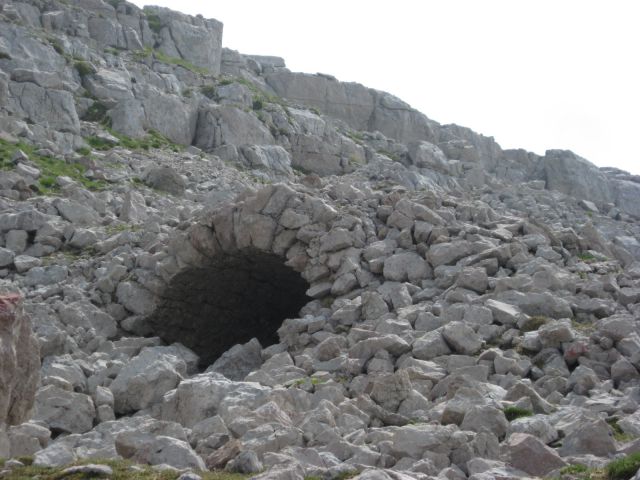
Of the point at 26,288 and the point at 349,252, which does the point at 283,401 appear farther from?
the point at 26,288

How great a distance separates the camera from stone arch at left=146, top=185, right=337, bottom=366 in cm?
2062

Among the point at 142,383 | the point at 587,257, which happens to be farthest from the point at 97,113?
the point at 142,383

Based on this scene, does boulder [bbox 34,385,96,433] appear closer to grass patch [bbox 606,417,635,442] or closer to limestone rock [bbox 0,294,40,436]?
limestone rock [bbox 0,294,40,436]

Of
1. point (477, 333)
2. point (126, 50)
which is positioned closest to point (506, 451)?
point (477, 333)

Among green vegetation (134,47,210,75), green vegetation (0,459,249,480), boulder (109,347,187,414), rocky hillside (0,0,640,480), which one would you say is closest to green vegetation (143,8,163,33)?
green vegetation (134,47,210,75)

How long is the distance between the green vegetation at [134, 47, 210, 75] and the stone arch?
35710mm

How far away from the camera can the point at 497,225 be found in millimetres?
21688

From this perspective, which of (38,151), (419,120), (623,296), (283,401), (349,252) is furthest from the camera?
(419,120)

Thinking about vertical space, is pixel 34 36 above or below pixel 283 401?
above

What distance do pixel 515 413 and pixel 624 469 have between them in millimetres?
3262

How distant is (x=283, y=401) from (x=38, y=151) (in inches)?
946

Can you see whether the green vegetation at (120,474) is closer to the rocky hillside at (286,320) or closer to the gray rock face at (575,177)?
the rocky hillside at (286,320)

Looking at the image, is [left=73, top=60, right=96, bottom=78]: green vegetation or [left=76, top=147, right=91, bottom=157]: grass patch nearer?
[left=76, top=147, right=91, bottom=157]: grass patch

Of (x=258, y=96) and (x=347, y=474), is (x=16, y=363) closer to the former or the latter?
(x=347, y=474)
